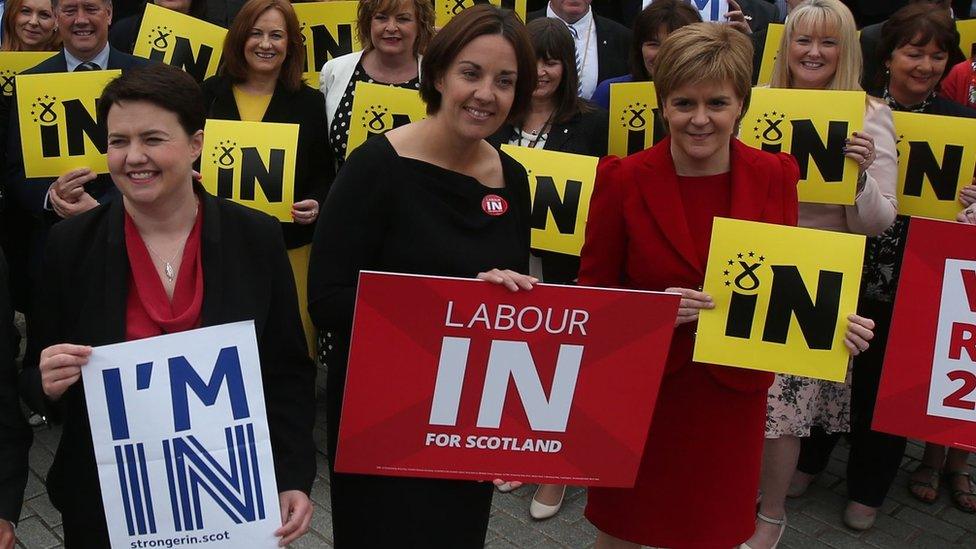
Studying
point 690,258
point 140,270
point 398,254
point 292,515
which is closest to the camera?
point 140,270

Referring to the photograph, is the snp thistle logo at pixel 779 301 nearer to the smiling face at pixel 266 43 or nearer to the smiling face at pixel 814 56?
the smiling face at pixel 814 56

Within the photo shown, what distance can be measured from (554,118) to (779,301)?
214 cm

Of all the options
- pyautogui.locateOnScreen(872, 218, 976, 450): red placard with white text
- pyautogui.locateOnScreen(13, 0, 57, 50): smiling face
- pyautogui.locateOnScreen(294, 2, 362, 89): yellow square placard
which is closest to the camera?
pyautogui.locateOnScreen(872, 218, 976, 450): red placard with white text

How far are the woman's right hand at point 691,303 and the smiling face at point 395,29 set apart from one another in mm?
2664

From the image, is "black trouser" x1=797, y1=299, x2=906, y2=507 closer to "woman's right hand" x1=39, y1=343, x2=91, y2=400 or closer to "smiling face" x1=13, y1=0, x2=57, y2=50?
"woman's right hand" x1=39, y1=343, x2=91, y2=400

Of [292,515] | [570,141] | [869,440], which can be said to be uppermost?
[570,141]

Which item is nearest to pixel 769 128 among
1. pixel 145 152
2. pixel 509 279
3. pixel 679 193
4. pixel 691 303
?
pixel 679 193

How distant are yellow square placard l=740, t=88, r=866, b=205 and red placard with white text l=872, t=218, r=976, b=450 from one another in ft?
1.78

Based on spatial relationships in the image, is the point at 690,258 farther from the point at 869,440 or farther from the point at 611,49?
the point at 611,49

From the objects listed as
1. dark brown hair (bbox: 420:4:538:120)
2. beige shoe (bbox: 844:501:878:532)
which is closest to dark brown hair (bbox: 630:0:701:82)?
beige shoe (bbox: 844:501:878:532)

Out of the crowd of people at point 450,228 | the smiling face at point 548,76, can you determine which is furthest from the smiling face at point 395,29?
the smiling face at point 548,76

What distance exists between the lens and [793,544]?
15.8ft

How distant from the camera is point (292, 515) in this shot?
2672 mm

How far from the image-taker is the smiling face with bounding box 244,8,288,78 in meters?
5.12
